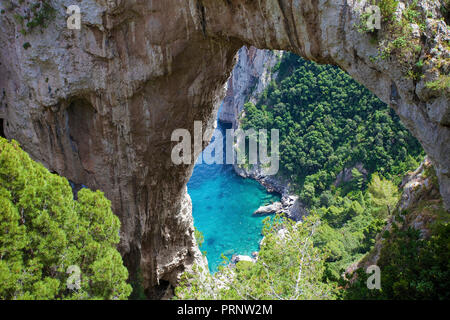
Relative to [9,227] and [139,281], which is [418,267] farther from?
[139,281]

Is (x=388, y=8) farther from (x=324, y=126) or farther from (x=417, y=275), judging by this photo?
(x=324, y=126)

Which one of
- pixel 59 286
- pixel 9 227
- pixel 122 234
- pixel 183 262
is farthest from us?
pixel 183 262

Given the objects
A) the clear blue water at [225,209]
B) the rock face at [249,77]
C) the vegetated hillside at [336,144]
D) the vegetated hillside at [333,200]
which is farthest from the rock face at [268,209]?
the rock face at [249,77]

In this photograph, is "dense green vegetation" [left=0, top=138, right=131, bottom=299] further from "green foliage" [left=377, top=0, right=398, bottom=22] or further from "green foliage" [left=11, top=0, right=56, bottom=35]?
"green foliage" [left=377, top=0, right=398, bottom=22]

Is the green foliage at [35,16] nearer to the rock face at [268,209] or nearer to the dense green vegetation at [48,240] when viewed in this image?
the dense green vegetation at [48,240]

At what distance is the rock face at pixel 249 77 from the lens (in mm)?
44438

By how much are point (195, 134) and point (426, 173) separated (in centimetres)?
824

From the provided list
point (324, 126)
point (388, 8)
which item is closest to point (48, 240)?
point (388, 8)

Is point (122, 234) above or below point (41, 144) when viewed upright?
below

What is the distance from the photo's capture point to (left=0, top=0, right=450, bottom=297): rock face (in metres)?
7.63

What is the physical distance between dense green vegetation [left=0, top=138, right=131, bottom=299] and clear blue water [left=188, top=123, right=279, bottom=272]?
21.6m

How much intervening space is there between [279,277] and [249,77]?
40.1 metres

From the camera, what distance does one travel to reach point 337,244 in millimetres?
23359
